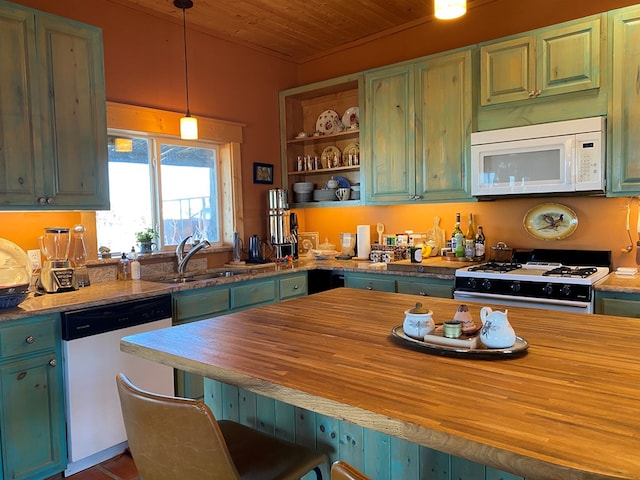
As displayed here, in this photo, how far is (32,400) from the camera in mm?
2205

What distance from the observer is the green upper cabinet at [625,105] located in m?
2.70

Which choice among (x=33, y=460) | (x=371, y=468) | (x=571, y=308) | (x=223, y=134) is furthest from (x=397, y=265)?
(x=33, y=460)

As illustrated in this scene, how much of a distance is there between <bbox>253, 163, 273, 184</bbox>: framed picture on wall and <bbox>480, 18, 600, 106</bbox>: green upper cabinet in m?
1.96

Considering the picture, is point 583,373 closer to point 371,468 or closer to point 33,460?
point 371,468

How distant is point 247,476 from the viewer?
4.25 ft

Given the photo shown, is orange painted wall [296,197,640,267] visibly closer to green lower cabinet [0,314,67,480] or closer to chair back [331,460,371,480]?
green lower cabinet [0,314,67,480]

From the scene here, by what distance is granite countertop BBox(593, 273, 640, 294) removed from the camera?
8.11ft

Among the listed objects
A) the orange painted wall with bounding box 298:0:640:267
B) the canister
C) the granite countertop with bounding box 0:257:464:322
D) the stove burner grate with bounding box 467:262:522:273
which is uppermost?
the orange painted wall with bounding box 298:0:640:267

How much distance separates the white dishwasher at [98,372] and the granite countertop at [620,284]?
8.19ft

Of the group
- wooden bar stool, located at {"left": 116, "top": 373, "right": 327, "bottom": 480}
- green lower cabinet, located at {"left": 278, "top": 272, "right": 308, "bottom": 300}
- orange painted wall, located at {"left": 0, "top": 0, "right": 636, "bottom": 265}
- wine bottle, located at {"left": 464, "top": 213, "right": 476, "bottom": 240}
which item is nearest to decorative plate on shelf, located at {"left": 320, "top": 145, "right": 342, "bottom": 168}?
orange painted wall, located at {"left": 0, "top": 0, "right": 636, "bottom": 265}

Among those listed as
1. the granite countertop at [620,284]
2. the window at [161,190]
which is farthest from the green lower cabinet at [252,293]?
the granite countertop at [620,284]

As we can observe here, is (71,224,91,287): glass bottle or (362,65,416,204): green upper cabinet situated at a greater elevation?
(362,65,416,204): green upper cabinet

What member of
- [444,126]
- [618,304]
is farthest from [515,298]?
[444,126]

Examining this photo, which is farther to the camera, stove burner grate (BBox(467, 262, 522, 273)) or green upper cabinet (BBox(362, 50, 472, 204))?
green upper cabinet (BBox(362, 50, 472, 204))
